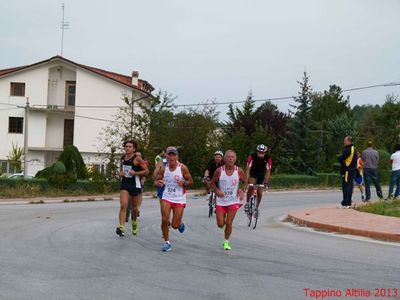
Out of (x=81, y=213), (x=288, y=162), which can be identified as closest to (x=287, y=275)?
(x=81, y=213)

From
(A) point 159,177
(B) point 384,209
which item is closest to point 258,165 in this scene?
(A) point 159,177

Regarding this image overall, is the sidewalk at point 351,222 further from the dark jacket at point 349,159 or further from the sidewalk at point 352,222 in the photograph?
the dark jacket at point 349,159

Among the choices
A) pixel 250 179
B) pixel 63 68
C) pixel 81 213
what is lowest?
pixel 81 213

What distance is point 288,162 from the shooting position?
42.4 metres

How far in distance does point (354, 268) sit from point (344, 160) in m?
8.19

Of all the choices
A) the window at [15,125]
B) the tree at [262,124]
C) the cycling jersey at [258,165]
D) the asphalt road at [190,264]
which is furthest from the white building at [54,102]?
the asphalt road at [190,264]

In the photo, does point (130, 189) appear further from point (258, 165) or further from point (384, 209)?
point (384, 209)

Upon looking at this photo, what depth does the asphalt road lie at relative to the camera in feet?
23.7

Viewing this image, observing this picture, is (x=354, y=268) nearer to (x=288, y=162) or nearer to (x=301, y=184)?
(x=301, y=184)

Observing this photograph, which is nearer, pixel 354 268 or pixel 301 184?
pixel 354 268

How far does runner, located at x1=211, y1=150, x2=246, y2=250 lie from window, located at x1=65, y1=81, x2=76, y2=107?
140 feet

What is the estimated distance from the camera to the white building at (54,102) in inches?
1975

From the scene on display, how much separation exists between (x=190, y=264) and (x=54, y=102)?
146ft

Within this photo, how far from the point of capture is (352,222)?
45.5 ft
